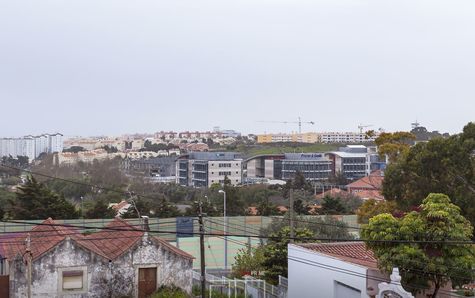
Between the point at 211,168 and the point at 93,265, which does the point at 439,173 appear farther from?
the point at 211,168

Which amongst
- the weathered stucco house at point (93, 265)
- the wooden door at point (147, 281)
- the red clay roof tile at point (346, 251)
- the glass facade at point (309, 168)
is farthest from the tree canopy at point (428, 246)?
the glass facade at point (309, 168)

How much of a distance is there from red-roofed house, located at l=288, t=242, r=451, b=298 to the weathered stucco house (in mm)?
3722

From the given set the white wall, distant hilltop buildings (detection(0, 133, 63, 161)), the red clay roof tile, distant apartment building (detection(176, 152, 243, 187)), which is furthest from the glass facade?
the white wall

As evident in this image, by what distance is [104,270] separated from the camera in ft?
73.5

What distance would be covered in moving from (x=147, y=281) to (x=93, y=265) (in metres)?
1.89

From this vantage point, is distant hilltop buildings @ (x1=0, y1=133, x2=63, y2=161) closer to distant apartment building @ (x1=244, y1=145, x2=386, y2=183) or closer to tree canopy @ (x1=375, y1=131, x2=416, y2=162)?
distant apartment building @ (x1=244, y1=145, x2=386, y2=183)

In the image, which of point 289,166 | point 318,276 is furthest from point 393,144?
point 289,166

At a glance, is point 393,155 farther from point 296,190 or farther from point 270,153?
point 270,153

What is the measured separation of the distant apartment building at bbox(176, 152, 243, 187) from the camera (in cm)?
10838

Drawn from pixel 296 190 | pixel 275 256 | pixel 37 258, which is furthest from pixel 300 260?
pixel 296 190

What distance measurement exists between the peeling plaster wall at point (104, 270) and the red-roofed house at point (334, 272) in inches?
146

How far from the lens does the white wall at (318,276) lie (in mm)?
19156

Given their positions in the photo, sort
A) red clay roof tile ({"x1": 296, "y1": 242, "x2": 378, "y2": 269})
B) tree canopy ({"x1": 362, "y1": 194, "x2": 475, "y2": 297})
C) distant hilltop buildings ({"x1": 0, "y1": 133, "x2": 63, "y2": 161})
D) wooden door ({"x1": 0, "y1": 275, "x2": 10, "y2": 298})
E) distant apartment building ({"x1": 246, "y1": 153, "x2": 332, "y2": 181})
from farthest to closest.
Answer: distant hilltop buildings ({"x1": 0, "y1": 133, "x2": 63, "y2": 161}), distant apartment building ({"x1": 246, "y1": 153, "x2": 332, "y2": 181}), red clay roof tile ({"x1": 296, "y1": 242, "x2": 378, "y2": 269}), wooden door ({"x1": 0, "y1": 275, "x2": 10, "y2": 298}), tree canopy ({"x1": 362, "y1": 194, "x2": 475, "y2": 297})

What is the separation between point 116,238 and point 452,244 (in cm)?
1194
